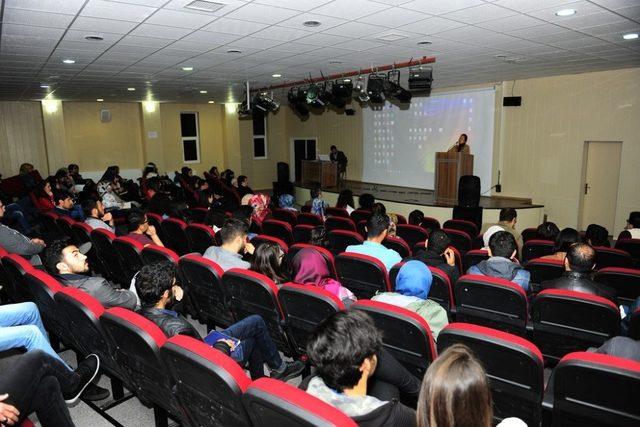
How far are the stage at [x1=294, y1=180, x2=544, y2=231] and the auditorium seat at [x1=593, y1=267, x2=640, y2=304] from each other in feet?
18.0

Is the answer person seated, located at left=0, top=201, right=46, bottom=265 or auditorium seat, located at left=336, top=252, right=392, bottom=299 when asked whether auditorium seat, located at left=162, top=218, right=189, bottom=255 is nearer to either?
person seated, located at left=0, top=201, right=46, bottom=265

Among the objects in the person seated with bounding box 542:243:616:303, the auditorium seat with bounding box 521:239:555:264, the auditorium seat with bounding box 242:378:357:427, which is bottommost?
the auditorium seat with bounding box 521:239:555:264

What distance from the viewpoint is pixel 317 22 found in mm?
4672

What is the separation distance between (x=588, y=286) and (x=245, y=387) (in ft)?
8.55

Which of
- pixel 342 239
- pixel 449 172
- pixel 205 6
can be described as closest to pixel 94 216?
pixel 205 6

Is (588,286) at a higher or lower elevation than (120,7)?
lower

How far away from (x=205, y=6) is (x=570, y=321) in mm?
3980

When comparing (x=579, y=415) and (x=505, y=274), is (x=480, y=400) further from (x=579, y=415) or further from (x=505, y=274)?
(x=505, y=274)

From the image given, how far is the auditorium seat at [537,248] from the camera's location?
4887mm

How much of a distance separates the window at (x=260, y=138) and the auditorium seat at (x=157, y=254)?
1343 cm

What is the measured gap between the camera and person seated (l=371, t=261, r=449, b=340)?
255 cm

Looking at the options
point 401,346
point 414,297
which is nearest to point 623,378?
point 401,346

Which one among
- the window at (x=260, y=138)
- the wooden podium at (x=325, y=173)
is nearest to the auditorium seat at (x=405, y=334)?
the wooden podium at (x=325, y=173)

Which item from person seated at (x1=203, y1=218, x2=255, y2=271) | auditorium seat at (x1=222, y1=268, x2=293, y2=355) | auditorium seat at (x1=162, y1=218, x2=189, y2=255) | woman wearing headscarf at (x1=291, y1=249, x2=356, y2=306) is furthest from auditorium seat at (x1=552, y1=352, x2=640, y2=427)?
auditorium seat at (x1=162, y1=218, x2=189, y2=255)
